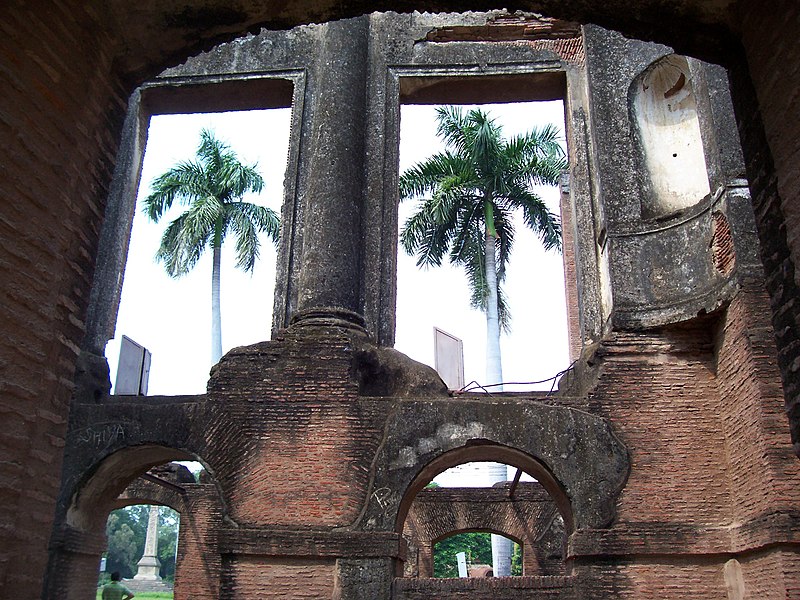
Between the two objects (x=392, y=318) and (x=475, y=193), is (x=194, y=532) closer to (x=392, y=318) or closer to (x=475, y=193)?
(x=392, y=318)

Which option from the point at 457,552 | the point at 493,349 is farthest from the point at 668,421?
the point at 457,552

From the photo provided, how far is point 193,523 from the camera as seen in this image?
1481 cm

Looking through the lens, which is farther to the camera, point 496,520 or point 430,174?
point 430,174

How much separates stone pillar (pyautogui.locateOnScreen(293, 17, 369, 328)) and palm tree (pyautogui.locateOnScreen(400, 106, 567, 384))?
7.37 meters

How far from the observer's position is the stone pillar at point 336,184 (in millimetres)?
10305

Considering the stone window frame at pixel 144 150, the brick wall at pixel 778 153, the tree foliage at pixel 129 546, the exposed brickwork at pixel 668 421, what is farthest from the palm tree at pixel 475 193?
the tree foliage at pixel 129 546

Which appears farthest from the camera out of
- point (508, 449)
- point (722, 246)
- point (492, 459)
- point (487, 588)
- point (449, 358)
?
point (449, 358)

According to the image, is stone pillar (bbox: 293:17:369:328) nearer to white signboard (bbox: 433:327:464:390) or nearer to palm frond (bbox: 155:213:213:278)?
white signboard (bbox: 433:327:464:390)

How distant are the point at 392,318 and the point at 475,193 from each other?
926cm

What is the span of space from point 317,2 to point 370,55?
9.48 metres

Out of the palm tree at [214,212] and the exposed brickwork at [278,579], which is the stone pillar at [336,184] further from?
the palm tree at [214,212]

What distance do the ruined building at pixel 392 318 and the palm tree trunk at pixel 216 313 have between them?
10008 millimetres

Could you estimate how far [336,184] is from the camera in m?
10.9

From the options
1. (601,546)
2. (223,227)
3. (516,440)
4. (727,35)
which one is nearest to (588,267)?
(516,440)
